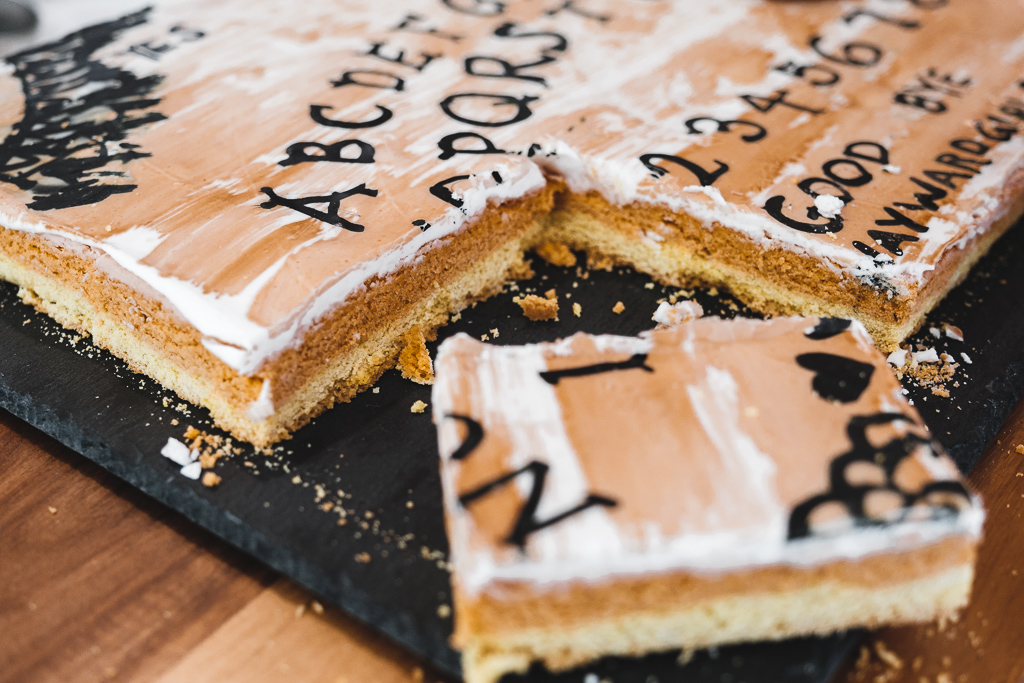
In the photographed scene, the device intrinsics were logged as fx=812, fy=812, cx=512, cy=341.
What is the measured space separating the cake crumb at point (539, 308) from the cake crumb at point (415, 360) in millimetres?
405

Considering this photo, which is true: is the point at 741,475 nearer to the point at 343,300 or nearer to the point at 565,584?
the point at 565,584

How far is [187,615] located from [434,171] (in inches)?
66.3

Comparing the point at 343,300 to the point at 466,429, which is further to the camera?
the point at 343,300

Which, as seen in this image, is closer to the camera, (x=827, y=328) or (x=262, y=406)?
(x=827, y=328)

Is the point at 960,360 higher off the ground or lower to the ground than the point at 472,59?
lower

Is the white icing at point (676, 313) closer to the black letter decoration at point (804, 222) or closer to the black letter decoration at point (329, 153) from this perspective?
the black letter decoration at point (804, 222)

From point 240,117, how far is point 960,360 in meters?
2.88

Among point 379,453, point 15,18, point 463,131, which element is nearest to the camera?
point 379,453

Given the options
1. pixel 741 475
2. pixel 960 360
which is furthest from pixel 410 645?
pixel 960 360

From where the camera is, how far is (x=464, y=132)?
322cm

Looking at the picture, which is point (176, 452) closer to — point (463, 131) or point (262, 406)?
point (262, 406)

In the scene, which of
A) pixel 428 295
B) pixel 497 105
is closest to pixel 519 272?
pixel 428 295

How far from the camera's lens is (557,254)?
333 centimetres

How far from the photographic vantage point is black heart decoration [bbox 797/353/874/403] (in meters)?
2.06
